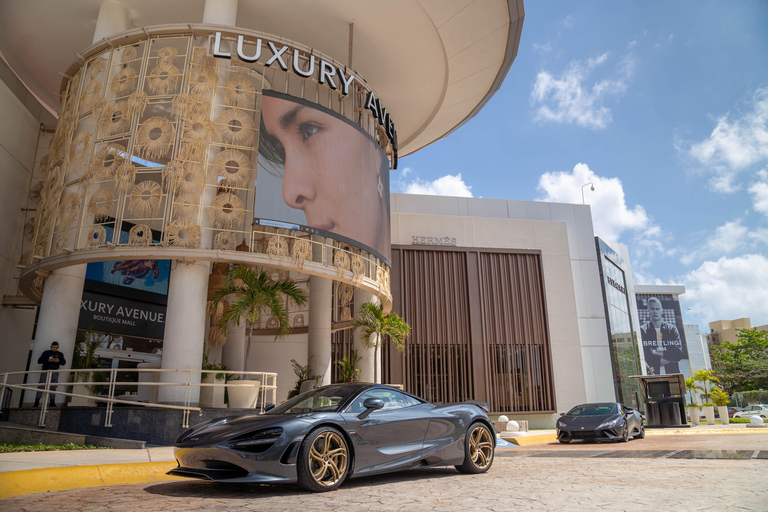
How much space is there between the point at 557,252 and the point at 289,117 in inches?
750

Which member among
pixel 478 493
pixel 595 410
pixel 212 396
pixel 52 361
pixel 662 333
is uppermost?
pixel 662 333

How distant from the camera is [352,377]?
720 inches

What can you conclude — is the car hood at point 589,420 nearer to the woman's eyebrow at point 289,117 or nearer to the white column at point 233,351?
the white column at point 233,351

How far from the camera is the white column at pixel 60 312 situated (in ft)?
46.6

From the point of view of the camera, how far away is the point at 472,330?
26.9 m

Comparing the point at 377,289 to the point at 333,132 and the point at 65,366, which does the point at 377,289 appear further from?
the point at 65,366

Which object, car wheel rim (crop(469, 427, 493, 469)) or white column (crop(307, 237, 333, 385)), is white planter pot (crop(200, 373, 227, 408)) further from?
car wheel rim (crop(469, 427, 493, 469))

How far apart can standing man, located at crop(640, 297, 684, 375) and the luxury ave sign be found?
5561cm

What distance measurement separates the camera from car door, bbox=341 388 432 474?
5.74 m

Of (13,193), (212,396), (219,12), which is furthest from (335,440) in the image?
(13,193)

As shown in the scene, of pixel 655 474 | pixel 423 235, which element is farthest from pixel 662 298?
pixel 655 474

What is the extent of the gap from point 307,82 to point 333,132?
5.62 meters

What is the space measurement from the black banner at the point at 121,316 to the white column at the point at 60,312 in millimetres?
5273

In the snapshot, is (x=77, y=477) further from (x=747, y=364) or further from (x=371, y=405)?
A: (x=747, y=364)
